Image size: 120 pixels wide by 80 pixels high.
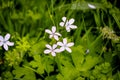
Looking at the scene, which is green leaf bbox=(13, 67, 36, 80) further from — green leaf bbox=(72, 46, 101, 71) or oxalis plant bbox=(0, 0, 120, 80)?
green leaf bbox=(72, 46, 101, 71)

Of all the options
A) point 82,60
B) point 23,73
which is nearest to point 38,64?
point 23,73

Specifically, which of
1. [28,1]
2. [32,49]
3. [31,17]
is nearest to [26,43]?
[32,49]

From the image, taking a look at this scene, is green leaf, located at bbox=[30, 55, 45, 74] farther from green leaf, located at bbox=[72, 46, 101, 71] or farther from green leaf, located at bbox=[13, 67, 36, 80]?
green leaf, located at bbox=[72, 46, 101, 71]

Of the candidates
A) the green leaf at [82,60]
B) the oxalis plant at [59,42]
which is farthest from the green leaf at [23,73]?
the green leaf at [82,60]

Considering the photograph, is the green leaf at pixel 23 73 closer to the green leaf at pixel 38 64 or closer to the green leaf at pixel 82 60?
the green leaf at pixel 38 64

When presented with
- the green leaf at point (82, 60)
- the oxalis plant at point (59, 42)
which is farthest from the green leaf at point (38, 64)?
the green leaf at point (82, 60)

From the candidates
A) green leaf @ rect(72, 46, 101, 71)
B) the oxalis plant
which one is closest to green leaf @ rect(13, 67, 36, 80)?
the oxalis plant

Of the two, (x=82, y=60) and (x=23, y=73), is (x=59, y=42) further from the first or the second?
(x=23, y=73)
